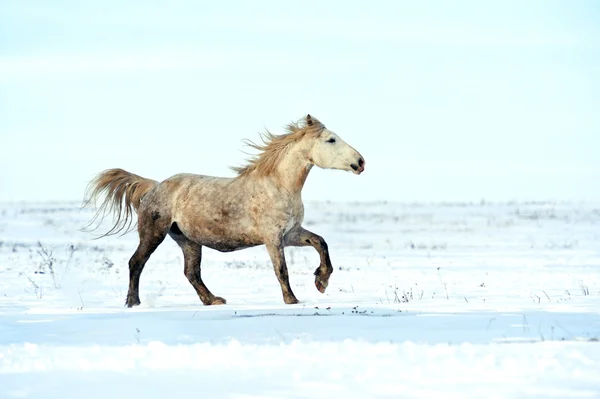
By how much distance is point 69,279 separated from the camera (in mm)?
16469

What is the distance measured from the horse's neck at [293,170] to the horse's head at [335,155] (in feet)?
0.41

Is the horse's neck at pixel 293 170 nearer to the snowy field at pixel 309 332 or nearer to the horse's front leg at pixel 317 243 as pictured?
the horse's front leg at pixel 317 243

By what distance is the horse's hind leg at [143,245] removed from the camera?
12.4 meters

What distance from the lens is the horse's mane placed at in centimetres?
1204

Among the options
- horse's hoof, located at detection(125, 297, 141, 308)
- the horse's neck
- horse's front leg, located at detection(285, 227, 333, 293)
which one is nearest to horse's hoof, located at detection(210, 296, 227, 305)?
horse's hoof, located at detection(125, 297, 141, 308)

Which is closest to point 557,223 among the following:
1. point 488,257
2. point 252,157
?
point 488,257

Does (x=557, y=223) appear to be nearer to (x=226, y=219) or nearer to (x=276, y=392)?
(x=226, y=219)

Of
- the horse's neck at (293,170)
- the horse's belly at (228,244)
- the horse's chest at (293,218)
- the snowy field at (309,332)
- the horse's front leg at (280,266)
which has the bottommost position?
the snowy field at (309,332)

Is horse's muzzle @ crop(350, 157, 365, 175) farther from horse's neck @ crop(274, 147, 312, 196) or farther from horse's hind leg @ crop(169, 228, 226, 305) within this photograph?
horse's hind leg @ crop(169, 228, 226, 305)

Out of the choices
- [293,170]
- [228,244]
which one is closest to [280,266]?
[228,244]

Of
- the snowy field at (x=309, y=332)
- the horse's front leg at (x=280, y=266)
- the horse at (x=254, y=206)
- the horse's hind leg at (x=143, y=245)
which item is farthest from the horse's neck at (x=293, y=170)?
the horse's hind leg at (x=143, y=245)

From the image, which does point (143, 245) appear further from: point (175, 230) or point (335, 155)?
point (335, 155)

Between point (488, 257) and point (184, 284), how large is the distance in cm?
841

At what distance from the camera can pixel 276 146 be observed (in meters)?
12.2
